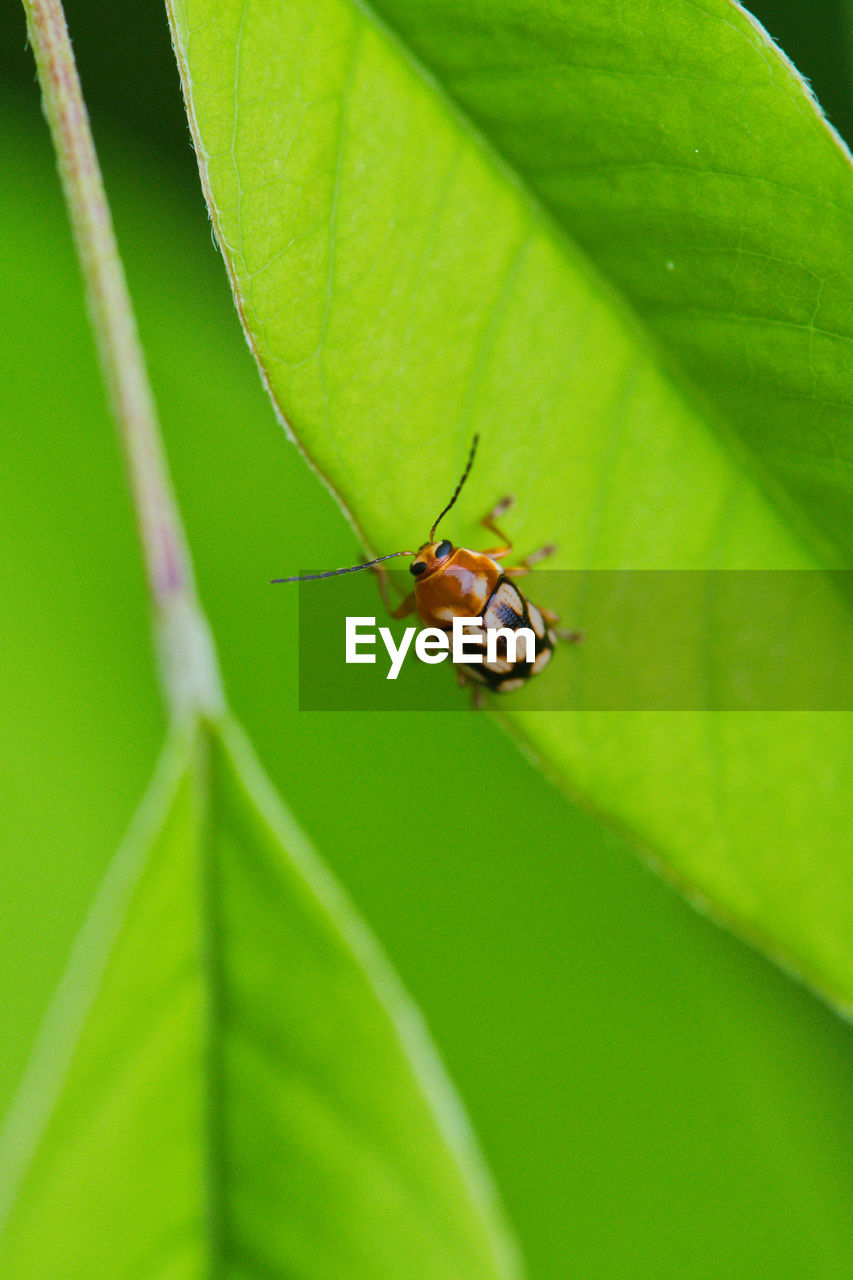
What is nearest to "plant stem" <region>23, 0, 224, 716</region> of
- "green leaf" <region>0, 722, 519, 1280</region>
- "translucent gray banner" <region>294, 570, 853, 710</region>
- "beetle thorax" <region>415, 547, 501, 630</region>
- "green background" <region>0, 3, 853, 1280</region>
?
→ "green leaf" <region>0, 722, 519, 1280</region>

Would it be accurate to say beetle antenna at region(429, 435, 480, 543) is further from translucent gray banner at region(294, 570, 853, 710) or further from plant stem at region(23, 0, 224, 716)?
plant stem at region(23, 0, 224, 716)

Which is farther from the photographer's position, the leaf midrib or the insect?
the insect

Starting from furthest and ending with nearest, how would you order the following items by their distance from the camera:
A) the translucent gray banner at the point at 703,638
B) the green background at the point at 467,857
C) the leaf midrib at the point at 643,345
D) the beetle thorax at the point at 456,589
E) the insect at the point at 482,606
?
the green background at the point at 467,857, the beetle thorax at the point at 456,589, the insect at the point at 482,606, the translucent gray banner at the point at 703,638, the leaf midrib at the point at 643,345

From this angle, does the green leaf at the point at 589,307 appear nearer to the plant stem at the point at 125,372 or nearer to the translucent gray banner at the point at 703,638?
the translucent gray banner at the point at 703,638

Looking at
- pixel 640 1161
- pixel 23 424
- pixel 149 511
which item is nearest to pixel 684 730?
pixel 149 511

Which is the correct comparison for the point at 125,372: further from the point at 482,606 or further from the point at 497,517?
the point at 482,606

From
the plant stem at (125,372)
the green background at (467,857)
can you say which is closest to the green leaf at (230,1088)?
the plant stem at (125,372)
